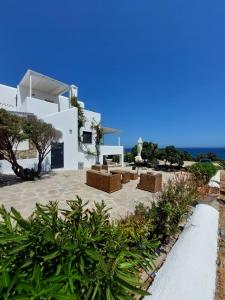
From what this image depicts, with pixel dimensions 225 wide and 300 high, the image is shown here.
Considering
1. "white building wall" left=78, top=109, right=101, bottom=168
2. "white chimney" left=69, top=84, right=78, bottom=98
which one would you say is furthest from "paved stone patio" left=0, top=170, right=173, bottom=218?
"white chimney" left=69, top=84, right=78, bottom=98

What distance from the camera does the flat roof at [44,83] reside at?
51.3ft

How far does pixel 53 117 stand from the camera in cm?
1524

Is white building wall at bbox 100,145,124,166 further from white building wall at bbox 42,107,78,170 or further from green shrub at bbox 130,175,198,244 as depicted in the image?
green shrub at bbox 130,175,198,244

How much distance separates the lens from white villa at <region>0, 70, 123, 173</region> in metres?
14.0

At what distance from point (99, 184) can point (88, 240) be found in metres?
8.06

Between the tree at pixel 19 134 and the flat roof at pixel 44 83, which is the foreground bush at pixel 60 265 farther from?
the flat roof at pixel 44 83

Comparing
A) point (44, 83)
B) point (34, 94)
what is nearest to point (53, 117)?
point (44, 83)

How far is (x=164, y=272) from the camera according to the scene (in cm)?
255

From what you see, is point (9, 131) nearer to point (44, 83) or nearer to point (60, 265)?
point (60, 265)

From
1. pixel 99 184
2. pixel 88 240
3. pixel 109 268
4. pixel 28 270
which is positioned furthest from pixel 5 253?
Result: pixel 99 184

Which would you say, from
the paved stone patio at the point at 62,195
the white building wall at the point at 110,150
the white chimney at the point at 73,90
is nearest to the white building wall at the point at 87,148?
the white building wall at the point at 110,150

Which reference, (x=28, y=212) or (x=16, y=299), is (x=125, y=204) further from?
(x=16, y=299)

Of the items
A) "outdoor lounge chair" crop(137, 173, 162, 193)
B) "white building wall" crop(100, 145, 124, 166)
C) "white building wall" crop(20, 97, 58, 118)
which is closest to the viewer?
"outdoor lounge chair" crop(137, 173, 162, 193)

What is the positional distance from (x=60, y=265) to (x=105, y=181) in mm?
7809
